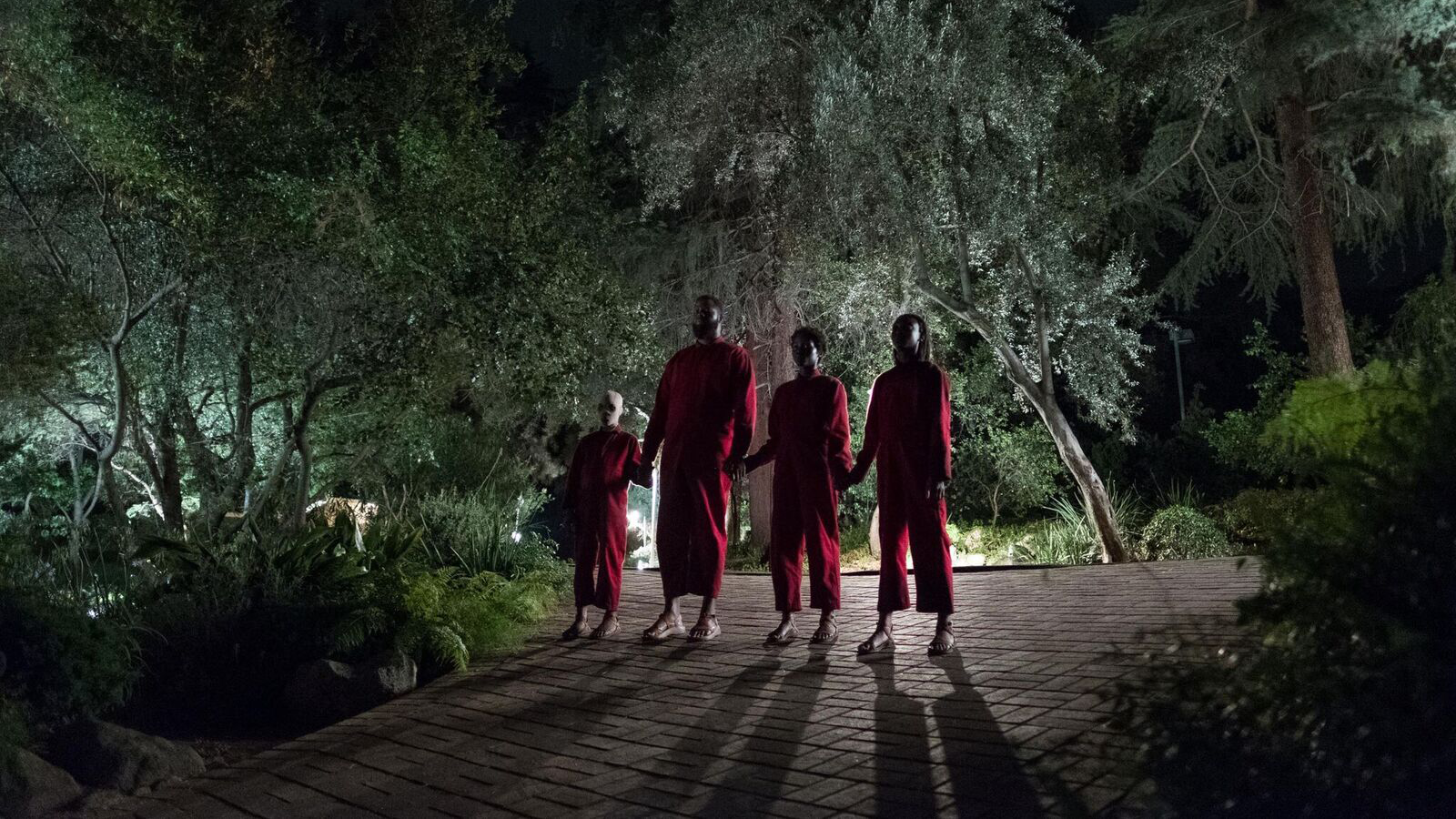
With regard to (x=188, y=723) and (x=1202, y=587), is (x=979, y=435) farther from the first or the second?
(x=188, y=723)

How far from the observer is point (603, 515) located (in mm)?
7965

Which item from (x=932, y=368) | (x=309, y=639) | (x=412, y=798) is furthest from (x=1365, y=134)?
(x=412, y=798)

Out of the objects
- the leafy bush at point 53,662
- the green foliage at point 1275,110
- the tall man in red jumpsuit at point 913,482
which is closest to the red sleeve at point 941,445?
the tall man in red jumpsuit at point 913,482

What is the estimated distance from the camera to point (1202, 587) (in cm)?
824

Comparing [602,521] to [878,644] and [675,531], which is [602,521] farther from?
[878,644]

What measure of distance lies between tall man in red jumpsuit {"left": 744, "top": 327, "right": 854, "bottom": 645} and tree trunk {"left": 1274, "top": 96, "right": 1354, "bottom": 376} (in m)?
9.79

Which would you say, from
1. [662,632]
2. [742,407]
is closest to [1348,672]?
[742,407]

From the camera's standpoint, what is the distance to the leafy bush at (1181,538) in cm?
1490

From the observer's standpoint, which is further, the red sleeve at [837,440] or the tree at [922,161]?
the tree at [922,161]

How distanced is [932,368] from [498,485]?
7.90 meters

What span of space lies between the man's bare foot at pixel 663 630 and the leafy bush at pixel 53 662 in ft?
9.63

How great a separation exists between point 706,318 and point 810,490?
1225mm

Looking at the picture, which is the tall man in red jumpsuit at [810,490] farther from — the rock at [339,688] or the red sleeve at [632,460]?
the rock at [339,688]

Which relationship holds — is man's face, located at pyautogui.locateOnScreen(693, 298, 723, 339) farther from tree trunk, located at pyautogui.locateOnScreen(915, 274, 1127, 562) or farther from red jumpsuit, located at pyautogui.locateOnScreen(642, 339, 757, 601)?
tree trunk, located at pyautogui.locateOnScreen(915, 274, 1127, 562)
